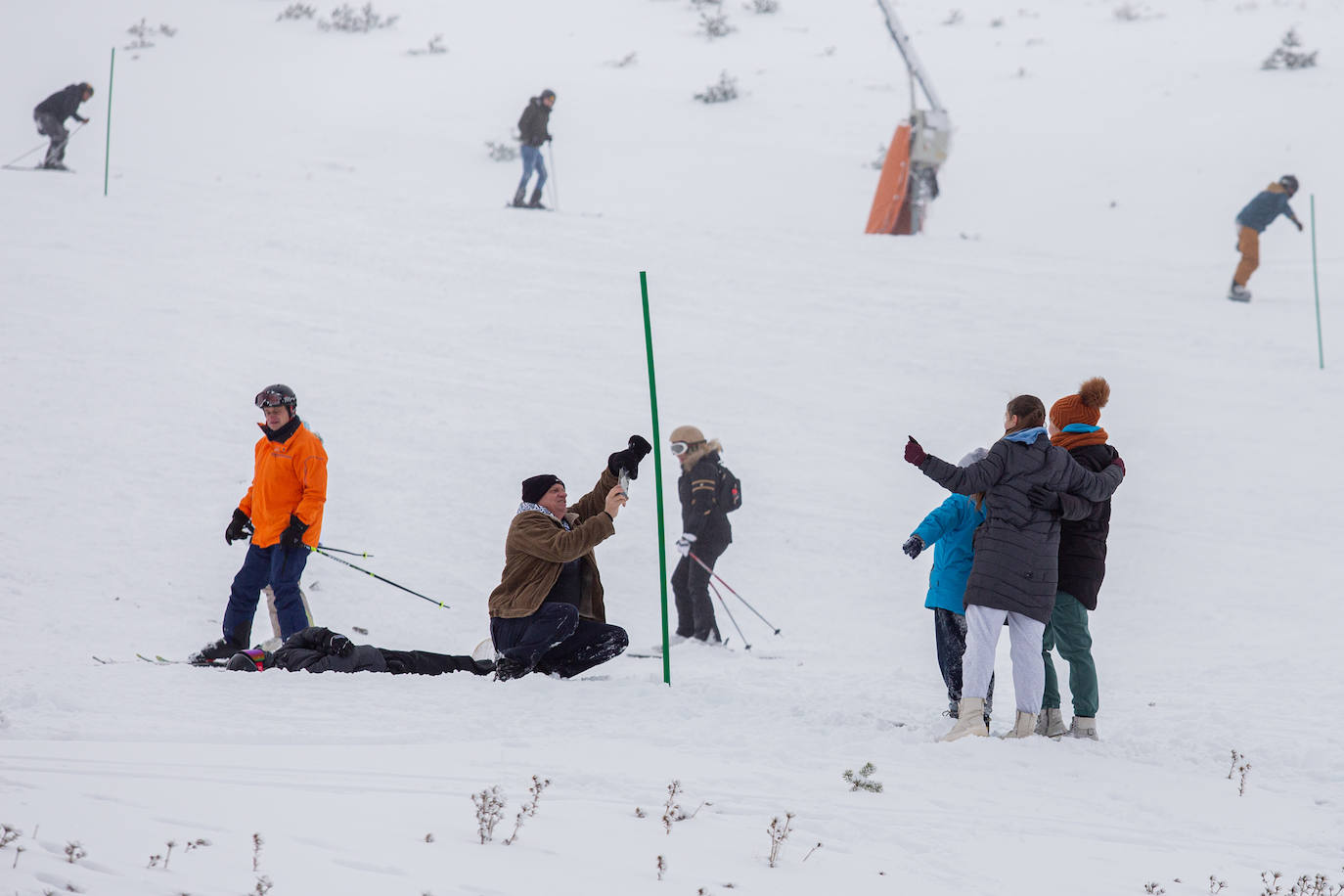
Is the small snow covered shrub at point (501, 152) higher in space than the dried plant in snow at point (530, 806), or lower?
higher

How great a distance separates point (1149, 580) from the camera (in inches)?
389

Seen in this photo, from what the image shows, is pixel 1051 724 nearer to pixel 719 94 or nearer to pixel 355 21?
pixel 719 94

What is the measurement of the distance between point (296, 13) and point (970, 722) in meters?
33.5

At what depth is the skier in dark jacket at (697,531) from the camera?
8867mm

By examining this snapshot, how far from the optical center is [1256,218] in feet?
49.7

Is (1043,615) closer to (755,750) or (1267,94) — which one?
(755,750)

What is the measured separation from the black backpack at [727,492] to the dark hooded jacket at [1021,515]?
11.3 ft

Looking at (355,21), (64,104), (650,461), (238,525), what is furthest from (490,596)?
(355,21)

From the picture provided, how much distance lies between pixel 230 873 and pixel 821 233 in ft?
51.8

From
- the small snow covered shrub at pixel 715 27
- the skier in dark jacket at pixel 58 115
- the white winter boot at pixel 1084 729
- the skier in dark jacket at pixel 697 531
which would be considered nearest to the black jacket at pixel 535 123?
the skier in dark jacket at pixel 58 115

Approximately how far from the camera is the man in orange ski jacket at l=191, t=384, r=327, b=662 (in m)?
6.89

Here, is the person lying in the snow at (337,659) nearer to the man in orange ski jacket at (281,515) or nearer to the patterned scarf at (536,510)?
the man in orange ski jacket at (281,515)

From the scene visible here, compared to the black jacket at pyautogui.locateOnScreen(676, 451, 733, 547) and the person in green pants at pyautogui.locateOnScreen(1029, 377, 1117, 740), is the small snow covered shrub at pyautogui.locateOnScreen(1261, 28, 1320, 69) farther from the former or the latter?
the person in green pants at pyautogui.locateOnScreen(1029, 377, 1117, 740)

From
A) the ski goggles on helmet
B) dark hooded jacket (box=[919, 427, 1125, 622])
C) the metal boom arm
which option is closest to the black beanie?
the ski goggles on helmet
